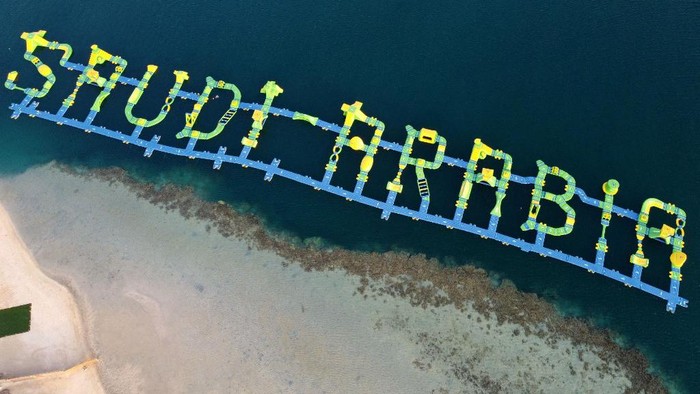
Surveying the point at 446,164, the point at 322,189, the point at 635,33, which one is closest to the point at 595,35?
the point at 635,33

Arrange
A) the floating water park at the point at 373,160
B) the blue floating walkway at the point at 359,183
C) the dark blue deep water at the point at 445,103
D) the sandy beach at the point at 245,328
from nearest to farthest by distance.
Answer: the sandy beach at the point at 245,328, the blue floating walkway at the point at 359,183, the floating water park at the point at 373,160, the dark blue deep water at the point at 445,103

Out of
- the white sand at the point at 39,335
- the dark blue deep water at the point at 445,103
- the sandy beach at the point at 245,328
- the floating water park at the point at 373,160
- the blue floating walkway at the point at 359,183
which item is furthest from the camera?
the dark blue deep water at the point at 445,103

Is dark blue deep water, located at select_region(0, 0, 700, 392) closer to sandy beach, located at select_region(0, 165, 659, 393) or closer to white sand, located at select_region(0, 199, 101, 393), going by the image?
sandy beach, located at select_region(0, 165, 659, 393)

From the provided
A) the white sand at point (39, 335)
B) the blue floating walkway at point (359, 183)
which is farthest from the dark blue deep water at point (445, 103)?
the white sand at point (39, 335)

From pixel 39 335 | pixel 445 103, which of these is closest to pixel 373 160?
pixel 445 103

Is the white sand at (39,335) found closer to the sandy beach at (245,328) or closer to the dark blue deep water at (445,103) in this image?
the sandy beach at (245,328)

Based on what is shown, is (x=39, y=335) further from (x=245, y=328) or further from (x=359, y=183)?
(x=359, y=183)
